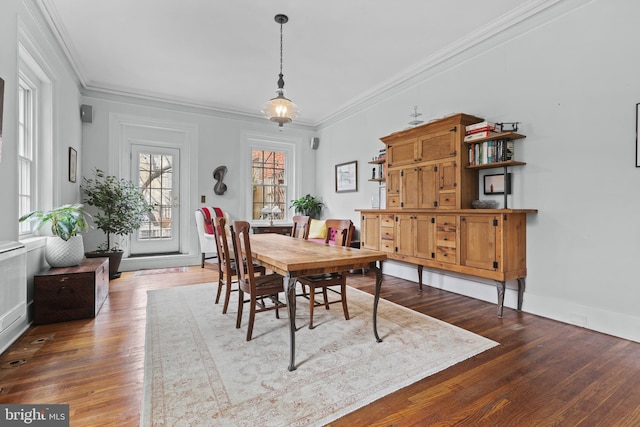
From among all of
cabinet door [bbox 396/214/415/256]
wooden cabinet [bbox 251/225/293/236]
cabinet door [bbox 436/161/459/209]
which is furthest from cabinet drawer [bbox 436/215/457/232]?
wooden cabinet [bbox 251/225/293/236]

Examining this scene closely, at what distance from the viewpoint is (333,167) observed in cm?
613

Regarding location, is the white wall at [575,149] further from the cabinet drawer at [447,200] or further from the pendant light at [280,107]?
the pendant light at [280,107]

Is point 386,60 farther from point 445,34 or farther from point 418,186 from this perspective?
point 418,186

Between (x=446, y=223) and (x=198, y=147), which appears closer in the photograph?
(x=446, y=223)

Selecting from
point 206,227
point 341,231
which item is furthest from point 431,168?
point 206,227

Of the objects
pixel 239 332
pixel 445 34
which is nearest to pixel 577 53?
pixel 445 34

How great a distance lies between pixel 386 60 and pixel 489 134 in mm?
1666

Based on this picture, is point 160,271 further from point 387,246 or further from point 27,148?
point 387,246

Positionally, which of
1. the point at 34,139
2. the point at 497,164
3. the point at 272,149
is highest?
the point at 272,149

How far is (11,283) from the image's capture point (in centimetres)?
215

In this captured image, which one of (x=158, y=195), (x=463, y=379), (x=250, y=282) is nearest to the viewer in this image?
(x=463, y=379)

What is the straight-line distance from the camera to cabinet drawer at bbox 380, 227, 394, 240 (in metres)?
4.08

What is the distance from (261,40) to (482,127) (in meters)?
2.54

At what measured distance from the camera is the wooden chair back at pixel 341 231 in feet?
9.32
